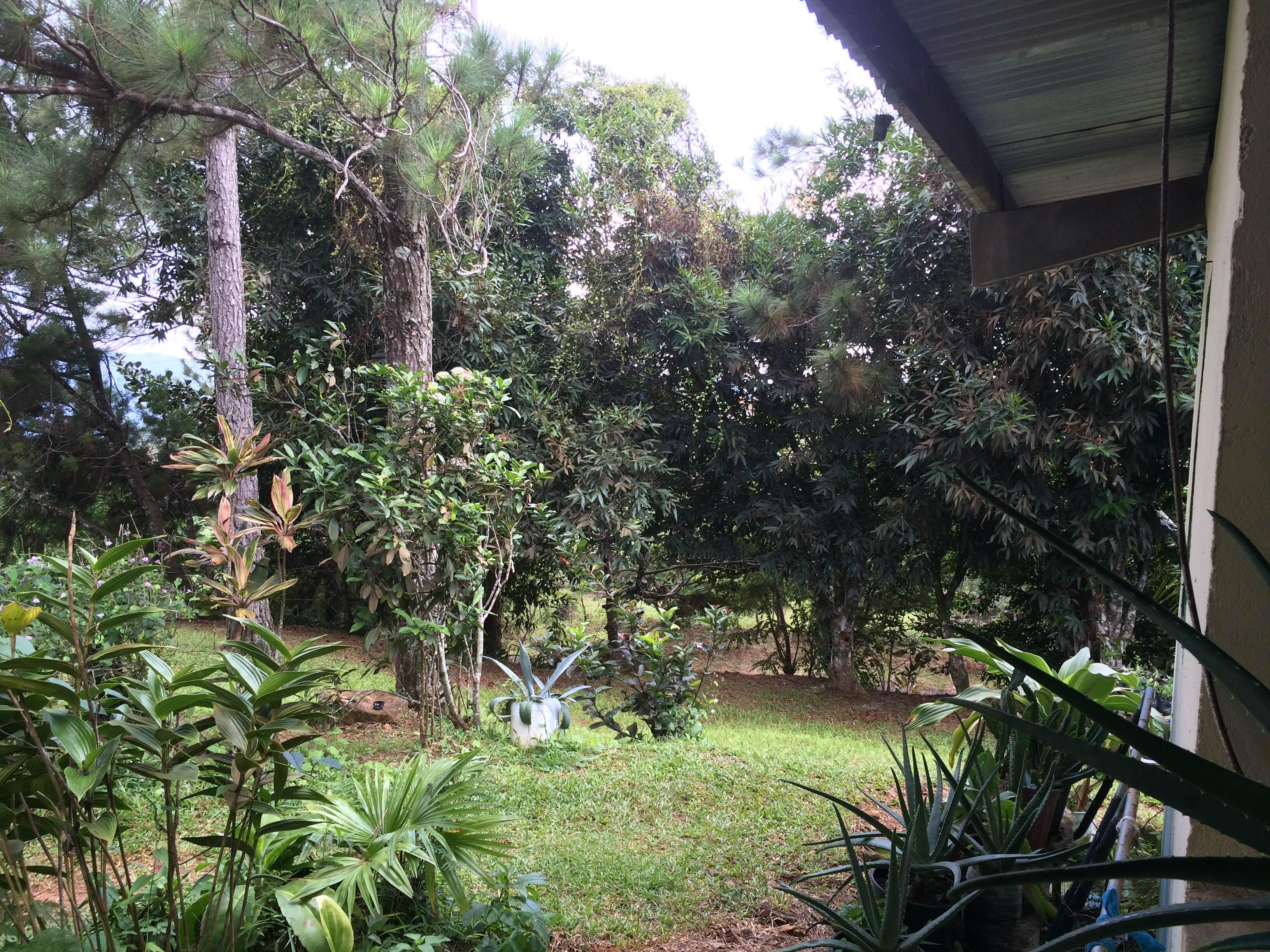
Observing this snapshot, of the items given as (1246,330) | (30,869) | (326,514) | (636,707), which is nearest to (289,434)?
(326,514)

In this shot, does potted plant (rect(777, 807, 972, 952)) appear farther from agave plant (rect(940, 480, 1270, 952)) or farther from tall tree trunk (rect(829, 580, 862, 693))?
tall tree trunk (rect(829, 580, 862, 693))

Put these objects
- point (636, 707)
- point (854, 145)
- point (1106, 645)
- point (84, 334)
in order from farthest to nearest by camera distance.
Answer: point (84, 334) < point (854, 145) < point (1106, 645) < point (636, 707)

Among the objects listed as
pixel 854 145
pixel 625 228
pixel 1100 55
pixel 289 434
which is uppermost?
pixel 854 145

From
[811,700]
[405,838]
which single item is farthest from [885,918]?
[811,700]

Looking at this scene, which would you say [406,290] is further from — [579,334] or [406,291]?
[579,334]

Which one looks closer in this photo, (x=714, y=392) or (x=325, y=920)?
(x=325, y=920)

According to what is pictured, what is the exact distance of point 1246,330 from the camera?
3.85 ft

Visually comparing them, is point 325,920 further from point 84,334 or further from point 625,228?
point 84,334

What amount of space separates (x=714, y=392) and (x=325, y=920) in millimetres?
6263

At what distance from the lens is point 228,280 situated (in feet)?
18.8

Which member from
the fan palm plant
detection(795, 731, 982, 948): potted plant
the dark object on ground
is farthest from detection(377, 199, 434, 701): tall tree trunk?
detection(795, 731, 982, 948): potted plant

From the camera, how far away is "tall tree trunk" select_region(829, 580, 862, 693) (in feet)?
24.6

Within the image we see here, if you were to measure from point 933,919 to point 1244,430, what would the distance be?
3.06 feet

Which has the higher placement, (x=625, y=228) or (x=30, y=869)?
(x=625, y=228)
